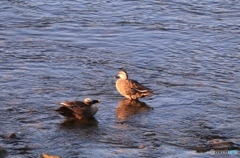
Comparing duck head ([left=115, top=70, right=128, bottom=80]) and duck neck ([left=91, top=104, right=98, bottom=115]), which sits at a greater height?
duck head ([left=115, top=70, right=128, bottom=80])

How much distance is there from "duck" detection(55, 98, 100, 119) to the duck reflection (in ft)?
1.82

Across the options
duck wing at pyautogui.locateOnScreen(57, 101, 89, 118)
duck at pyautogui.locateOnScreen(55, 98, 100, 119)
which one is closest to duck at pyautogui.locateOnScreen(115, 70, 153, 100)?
duck at pyautogui.locateOnScreen(55, 98, 100, 119)

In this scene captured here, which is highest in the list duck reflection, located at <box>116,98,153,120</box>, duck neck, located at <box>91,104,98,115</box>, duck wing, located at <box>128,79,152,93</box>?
duck wing, located at <box>128,79,152,93</box>

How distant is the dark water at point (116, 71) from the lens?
1239 cm

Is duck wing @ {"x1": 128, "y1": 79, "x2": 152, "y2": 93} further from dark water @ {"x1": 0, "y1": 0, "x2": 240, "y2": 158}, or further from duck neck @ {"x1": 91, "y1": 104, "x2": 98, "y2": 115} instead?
duck neck @ {"x1": 91, "y1": 104, "x2": 98, "y2": 115}

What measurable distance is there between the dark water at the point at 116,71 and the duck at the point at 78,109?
0.15 meters

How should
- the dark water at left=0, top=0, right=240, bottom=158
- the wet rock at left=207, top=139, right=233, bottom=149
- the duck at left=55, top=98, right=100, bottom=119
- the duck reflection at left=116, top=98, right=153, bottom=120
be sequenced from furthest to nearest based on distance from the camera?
the duck reflection at left=116, top=98, right=153, bottom=120, the duck at left=55, top=98, right=100, bottom=119, the dark water at left=0, top=0, right=240, bottom=158, the wet rock at left=207, top=139, right=233, bottom=149

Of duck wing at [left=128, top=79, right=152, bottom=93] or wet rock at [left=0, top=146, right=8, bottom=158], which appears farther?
duck wing at [left=128, top=79, right=152, bottom=93]

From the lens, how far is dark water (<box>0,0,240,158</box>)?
12385mm

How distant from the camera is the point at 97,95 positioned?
15.0 m

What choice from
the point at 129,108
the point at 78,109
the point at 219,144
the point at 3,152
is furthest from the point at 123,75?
the point at 3,152

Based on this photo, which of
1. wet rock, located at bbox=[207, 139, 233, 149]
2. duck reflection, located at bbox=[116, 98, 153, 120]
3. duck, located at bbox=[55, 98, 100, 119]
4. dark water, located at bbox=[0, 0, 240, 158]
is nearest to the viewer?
wet rock, located at bbox=[207, 139, 233, 149]

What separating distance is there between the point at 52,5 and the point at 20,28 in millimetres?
2782

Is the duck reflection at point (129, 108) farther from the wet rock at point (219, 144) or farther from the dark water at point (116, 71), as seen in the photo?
the wet rock at point (219, 144)
